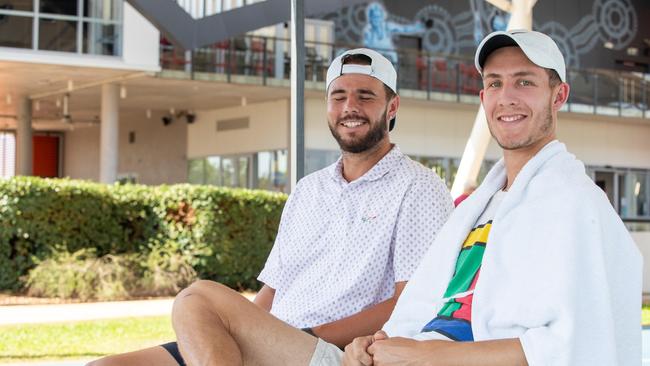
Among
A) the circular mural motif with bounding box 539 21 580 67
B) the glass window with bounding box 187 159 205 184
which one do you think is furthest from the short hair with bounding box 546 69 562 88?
the circular mural motif with bounding box 539 21 580 67

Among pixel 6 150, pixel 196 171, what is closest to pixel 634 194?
pixel 196 171

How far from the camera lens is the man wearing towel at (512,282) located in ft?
7.07

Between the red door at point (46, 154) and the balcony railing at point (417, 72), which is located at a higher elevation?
the balcony railing at point (417, 72)

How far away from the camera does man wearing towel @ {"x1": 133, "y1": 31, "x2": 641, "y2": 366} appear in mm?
2154

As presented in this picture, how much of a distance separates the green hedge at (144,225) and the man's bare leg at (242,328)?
12574 millimetres

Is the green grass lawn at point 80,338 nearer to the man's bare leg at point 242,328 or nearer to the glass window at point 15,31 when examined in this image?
the man's bare leg at point 242,328

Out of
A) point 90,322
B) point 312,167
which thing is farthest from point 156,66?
point 90,322

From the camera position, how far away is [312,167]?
27438 mm

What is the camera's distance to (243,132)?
29562 millimetres

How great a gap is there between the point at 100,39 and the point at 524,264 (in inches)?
871

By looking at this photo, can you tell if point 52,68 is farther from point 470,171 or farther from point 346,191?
point 346,191

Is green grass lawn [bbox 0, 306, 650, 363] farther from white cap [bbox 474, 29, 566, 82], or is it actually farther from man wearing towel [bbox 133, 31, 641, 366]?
white cap [bbox 474, 29, 566, 82]

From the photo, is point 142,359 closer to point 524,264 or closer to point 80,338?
point 524,264

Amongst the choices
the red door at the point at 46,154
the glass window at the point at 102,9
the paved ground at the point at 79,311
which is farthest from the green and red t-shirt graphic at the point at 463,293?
the red door at the point at 46,154
